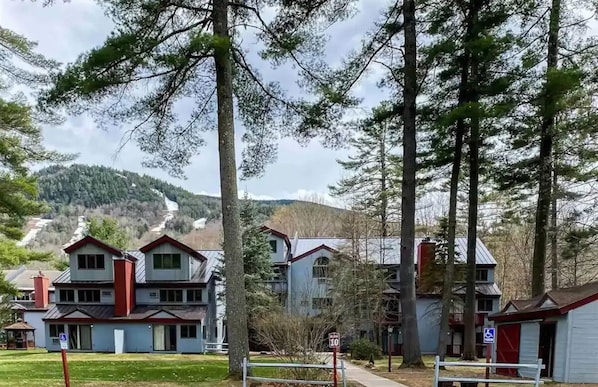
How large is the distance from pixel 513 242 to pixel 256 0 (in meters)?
28.1

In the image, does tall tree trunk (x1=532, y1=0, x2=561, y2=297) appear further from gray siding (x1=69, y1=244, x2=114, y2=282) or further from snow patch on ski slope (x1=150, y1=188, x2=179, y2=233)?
snow patch on ski slope (x1=150, y1=188, x2=179, y2=233)

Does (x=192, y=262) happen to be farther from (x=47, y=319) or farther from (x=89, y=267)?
(x=47, y=319)

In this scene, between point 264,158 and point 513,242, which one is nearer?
point 264,158

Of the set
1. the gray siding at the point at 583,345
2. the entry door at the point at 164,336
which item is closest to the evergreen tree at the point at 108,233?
the entry door at the point at 164,336

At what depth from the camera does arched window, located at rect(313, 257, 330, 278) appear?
1101 inches

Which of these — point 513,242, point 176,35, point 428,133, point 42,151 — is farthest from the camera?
point 513,242

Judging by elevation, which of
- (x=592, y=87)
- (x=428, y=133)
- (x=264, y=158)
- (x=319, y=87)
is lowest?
(x=264, y=158)

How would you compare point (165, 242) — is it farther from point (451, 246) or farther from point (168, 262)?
point (451, 246)

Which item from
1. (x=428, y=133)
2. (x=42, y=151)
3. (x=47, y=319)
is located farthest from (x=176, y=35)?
(x=47, y=319)

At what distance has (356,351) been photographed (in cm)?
2083

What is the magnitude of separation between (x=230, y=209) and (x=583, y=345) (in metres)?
9.33

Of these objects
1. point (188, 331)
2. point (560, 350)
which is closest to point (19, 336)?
point (188, 331)

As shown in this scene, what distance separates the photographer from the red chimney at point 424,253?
1039 inches

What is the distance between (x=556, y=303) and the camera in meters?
12.5
